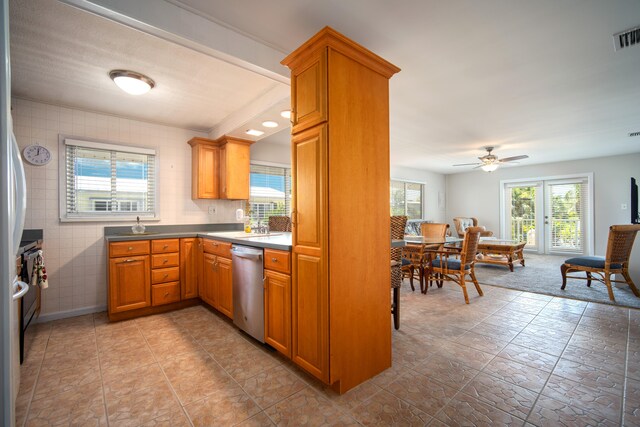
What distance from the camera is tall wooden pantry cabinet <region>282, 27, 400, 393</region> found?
1.77 metres

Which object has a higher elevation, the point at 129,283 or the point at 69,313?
the point at 129,283

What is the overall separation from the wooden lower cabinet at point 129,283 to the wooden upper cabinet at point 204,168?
1184 mm

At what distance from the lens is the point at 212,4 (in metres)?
1.82

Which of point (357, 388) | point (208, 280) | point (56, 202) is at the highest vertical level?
point (56, 202)

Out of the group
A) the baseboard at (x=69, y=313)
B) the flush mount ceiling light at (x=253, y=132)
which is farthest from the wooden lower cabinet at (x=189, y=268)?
the flush mount ceiling light at (x=253, y=132)

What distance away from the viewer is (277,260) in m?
2.18

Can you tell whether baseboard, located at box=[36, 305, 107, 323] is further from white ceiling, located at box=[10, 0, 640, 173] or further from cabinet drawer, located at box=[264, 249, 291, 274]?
cabinet drawer, located at box=[264, 249, 291, 274]

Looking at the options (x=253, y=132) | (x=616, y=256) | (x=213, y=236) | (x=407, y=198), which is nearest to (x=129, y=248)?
(x=213, y=236)

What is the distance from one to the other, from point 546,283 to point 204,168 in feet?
18.0

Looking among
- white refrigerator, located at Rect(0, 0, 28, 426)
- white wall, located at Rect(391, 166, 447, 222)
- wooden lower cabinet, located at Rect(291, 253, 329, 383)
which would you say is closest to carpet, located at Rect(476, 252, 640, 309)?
white wall, located at Rect(391, 166, 447, 222)

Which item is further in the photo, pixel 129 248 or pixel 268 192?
pixel 268 192

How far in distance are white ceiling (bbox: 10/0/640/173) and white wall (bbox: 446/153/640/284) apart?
3.11m

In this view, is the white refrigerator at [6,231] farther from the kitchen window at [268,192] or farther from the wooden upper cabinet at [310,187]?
the kitchen window at [268,192]

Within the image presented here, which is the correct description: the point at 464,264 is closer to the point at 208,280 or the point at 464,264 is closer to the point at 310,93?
the point at 310,93
